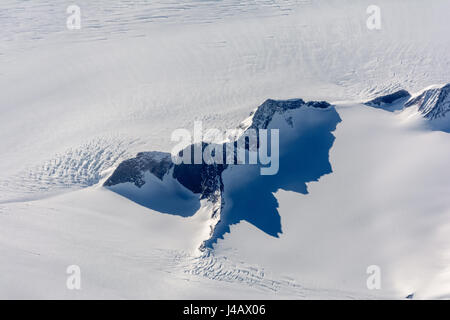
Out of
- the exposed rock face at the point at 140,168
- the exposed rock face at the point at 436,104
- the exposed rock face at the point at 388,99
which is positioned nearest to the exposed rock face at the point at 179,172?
the exposed rock face at the point at 140,168

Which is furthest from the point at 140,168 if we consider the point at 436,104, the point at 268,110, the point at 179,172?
the point at 436,104

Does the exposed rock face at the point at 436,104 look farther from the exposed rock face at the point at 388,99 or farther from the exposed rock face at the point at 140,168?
the exposed rock face at the point at 140,168

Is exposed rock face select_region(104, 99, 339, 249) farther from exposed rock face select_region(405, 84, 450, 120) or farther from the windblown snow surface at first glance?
exposed rock face select_region(405, 84, 450, 120)

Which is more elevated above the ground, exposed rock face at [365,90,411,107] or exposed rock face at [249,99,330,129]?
exposed rock face at [365,90,411,107]

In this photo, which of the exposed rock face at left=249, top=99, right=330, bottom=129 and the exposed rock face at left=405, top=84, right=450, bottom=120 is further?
the exposed rock face at left=405, top=84, right=450, bottom=120

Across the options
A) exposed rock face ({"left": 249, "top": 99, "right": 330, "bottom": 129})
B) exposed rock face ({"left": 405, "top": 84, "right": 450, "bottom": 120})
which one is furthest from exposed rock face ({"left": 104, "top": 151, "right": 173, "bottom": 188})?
exposed rock face ({"left": 405, "top": 84, "right": 450, "bottom": 120})

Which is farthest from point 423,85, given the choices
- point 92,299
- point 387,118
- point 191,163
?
point 92,299
